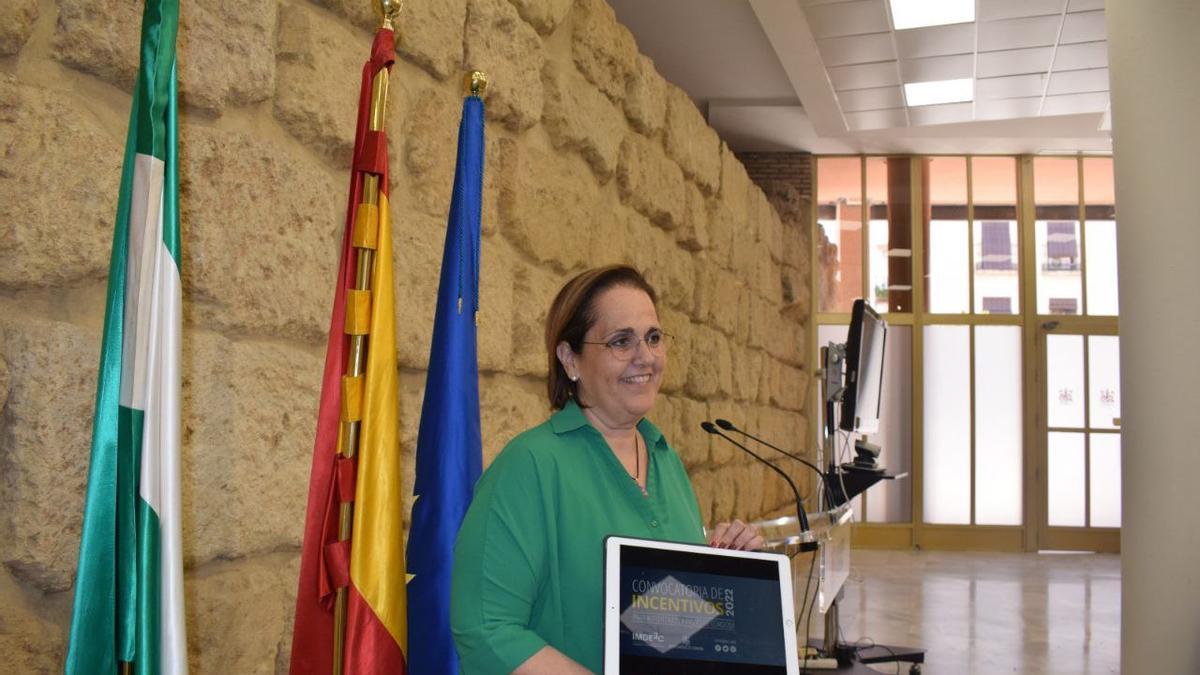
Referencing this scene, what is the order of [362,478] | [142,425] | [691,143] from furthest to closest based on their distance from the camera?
[691,143], [362,478], [142,425]

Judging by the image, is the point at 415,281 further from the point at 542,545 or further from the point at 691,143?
the point at 691,143

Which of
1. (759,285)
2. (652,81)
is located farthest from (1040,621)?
(652,81)

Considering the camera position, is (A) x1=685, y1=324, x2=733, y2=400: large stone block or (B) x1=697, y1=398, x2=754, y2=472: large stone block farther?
(B) x1=697, y1=398, x2=754, y2=472: large stone block

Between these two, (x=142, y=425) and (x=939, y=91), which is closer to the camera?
(x=142, y=425)

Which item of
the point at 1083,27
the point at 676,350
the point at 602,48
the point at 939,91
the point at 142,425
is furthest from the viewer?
the point at 939,91

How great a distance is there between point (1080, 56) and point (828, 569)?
522 cm

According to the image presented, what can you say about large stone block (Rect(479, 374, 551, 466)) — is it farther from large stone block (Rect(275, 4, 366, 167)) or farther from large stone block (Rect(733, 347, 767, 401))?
large stone block (Rect(733, 347, 767, 401))

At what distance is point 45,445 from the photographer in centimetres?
151

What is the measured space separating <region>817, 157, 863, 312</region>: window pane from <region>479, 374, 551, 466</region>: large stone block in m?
7.87

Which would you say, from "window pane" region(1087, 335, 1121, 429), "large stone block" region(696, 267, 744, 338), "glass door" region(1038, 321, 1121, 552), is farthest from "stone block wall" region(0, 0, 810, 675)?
"window pane" region(1087, 335, 1121, 429)

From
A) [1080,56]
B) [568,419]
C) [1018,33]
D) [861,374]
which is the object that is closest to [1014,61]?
[1080,56]

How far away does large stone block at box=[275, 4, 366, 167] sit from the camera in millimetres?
2057

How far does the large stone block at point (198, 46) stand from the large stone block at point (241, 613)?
2.67 feet

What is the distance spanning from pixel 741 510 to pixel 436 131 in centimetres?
461
